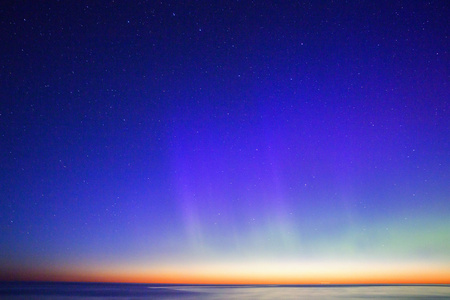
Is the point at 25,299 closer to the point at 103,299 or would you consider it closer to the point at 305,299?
the point at 103,299

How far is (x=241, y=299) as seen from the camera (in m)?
28.3

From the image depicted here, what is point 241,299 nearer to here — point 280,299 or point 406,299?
point 280,299

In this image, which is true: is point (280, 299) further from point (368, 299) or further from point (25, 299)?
point (25, 299)

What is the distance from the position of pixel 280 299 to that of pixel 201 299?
6.97m

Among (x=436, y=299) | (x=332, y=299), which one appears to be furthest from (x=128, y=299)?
(x=436, y=299)

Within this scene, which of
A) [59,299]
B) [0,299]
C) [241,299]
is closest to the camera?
[0,299]

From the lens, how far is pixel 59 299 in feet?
102

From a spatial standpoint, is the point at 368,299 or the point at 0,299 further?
the point at 368,299

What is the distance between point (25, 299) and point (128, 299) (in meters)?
8.18

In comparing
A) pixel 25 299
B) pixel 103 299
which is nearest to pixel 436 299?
pixel 103 299

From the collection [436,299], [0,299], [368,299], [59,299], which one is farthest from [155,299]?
[436,299]

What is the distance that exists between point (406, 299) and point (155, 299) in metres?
21.1

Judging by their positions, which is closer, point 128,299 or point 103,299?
point 128,299

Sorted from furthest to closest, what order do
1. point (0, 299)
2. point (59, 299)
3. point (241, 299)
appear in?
1. point (59, 299)
2. point (241, 299)
3. point (0, 299)
